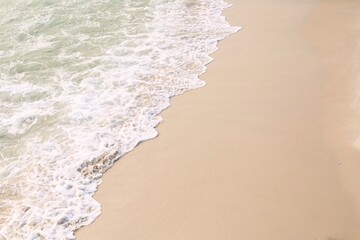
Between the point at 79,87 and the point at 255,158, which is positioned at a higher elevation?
the point at 79,87

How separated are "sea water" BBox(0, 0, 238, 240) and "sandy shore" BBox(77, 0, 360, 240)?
45cm

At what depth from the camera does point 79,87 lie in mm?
10477

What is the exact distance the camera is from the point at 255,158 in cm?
786

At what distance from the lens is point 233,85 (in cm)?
1001

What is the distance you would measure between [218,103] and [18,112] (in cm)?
443

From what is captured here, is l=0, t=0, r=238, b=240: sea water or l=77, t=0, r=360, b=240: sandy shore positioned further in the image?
l=0, t=0, r=238, b=240: sea water

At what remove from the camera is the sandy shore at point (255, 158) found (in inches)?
264

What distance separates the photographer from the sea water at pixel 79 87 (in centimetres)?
755

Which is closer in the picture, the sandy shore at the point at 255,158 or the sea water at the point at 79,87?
the sandy shore at the point at 255,158

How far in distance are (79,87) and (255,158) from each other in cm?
480

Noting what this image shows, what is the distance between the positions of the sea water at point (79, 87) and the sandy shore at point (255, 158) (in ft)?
1.49

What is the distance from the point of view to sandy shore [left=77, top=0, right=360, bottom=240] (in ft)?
22.0

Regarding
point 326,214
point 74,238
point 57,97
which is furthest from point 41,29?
point 326,214

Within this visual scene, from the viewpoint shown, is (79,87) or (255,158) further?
(79,87)
